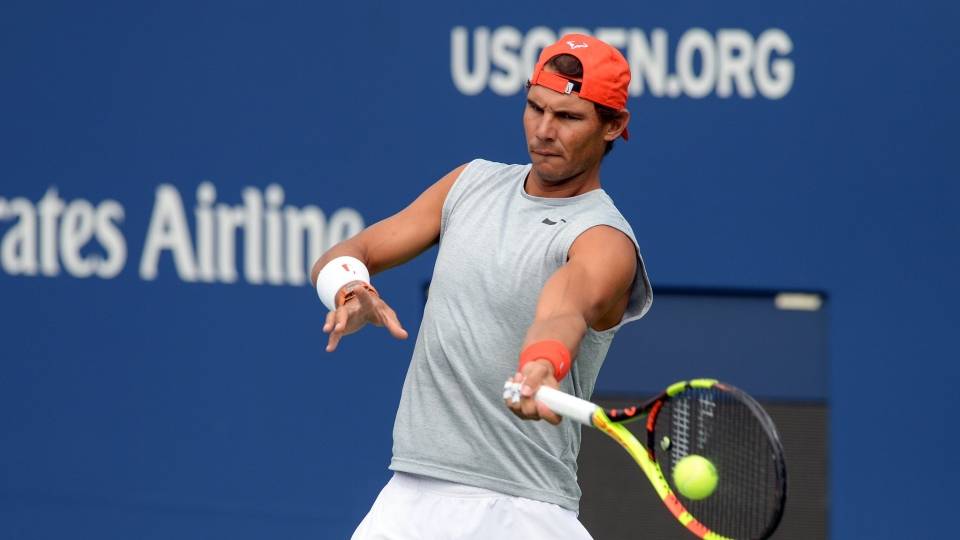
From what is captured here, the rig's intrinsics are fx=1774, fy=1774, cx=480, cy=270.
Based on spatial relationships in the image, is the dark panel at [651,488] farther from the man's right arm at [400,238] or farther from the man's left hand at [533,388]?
the man's left hand at [533,388]

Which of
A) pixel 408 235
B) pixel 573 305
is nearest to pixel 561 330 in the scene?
pixel 573 305

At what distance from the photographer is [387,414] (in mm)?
5590

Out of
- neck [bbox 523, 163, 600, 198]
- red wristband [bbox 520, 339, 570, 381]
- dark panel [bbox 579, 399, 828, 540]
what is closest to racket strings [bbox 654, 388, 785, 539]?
red wristband [bbox 520, 339, 570, 381]

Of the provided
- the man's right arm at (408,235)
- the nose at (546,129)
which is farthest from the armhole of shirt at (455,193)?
the nose at (546,129)

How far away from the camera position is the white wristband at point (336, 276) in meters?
3.71

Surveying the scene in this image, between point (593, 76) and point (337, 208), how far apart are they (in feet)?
6.72

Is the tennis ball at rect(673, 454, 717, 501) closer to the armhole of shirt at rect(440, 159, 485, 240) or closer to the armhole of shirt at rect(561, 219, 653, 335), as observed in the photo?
the armhole of shirt at rect(561, 219, 653, 335)

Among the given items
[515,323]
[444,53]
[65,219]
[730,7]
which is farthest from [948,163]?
[65,219]

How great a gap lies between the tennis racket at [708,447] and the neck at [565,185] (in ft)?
1.61

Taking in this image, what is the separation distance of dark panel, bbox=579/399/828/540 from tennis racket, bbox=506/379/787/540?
1.73m

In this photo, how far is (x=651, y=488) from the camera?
548 cm

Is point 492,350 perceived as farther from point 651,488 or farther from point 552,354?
point 651,488

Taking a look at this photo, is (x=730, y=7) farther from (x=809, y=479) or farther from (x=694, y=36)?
(x=809, y=479)

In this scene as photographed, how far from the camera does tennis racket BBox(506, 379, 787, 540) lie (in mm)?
3406
